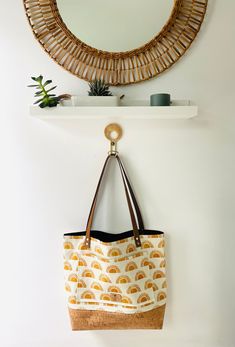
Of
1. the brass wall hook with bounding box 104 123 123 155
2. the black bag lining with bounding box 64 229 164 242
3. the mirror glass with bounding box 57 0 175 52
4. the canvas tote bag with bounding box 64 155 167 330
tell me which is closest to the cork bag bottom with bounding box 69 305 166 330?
the canvas tote bag with bounding box 64 155 167 330

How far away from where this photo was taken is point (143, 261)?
1.02 metres

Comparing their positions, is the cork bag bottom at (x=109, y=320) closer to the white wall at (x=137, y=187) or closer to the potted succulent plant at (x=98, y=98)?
the white wall at (x=137, y=187)

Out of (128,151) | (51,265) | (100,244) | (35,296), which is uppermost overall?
(128,151)

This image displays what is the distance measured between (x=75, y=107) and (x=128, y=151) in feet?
0.83

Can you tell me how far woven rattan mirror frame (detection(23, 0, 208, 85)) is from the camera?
989 millimetres

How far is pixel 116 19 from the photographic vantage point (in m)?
0.99

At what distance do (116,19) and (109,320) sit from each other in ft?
3.24

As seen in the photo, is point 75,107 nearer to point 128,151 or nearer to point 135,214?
point 128,151

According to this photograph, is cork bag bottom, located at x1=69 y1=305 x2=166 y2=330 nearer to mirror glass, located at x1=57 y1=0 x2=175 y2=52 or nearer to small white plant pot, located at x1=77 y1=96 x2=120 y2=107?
small white plant pot, located at x1=77 y1=96 x2=120 y2=107

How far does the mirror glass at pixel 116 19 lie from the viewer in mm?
985

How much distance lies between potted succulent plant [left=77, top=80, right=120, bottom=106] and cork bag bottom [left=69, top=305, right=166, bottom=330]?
675mm

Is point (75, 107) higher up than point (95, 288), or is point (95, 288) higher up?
point (75, 107)

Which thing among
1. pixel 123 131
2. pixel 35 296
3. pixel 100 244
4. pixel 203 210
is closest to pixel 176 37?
pixel 123 131

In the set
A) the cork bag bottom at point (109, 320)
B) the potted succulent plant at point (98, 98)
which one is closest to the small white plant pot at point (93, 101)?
the potted succulent plant at point (98, 98)
